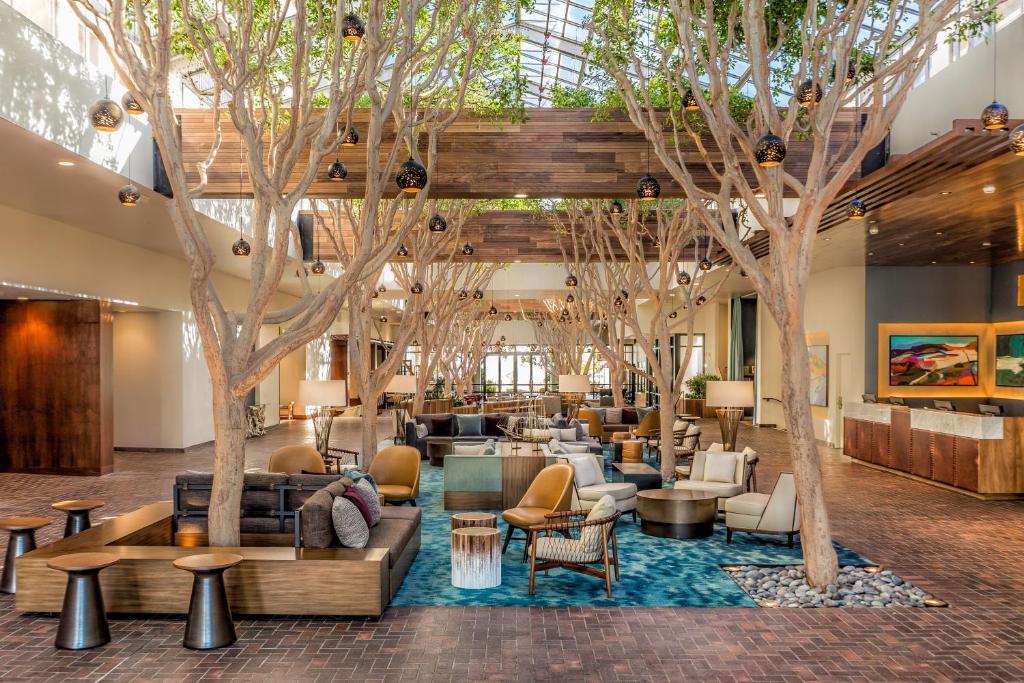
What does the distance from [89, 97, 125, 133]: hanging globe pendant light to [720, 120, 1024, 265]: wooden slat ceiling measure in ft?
21.9

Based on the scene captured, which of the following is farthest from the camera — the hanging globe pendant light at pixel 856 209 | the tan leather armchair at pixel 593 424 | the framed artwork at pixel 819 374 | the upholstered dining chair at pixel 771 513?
the framed artwork at pixel 819 374

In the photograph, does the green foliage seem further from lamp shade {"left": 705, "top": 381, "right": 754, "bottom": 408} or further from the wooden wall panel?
the wooden wall panel

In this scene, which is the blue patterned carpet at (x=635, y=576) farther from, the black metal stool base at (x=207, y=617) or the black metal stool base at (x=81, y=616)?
the black metal stool base at (x=81, y=616)

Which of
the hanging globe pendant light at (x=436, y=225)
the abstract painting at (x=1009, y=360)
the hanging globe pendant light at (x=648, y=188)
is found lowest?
the abstract painting at (x=1009, y=360)

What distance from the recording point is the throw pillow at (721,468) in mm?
9000

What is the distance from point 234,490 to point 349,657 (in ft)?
5.61

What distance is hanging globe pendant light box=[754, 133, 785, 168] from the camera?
17.3 feet

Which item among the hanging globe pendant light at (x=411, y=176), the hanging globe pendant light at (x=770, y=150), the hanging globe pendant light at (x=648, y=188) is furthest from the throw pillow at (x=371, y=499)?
the hanging globe pendant light at (x=770, y=150)

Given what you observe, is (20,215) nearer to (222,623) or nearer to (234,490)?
(234,490)

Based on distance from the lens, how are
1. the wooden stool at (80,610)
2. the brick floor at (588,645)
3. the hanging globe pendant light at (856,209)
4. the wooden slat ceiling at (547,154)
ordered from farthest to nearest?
the wooden slat ceiling at (547,154) → the hanging globe pendant light at (856,209) → the wooden stool at (80,610) → the brick floor at (588,645)

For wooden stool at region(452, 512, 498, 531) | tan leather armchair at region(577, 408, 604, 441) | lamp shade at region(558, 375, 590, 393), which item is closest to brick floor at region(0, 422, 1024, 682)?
wooden stool at region(452, 512, 498, 531)

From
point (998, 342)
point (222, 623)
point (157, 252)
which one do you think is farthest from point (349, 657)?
point (998, 342)

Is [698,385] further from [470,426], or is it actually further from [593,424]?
[470,426]

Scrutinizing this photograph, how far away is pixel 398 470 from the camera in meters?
8.78
